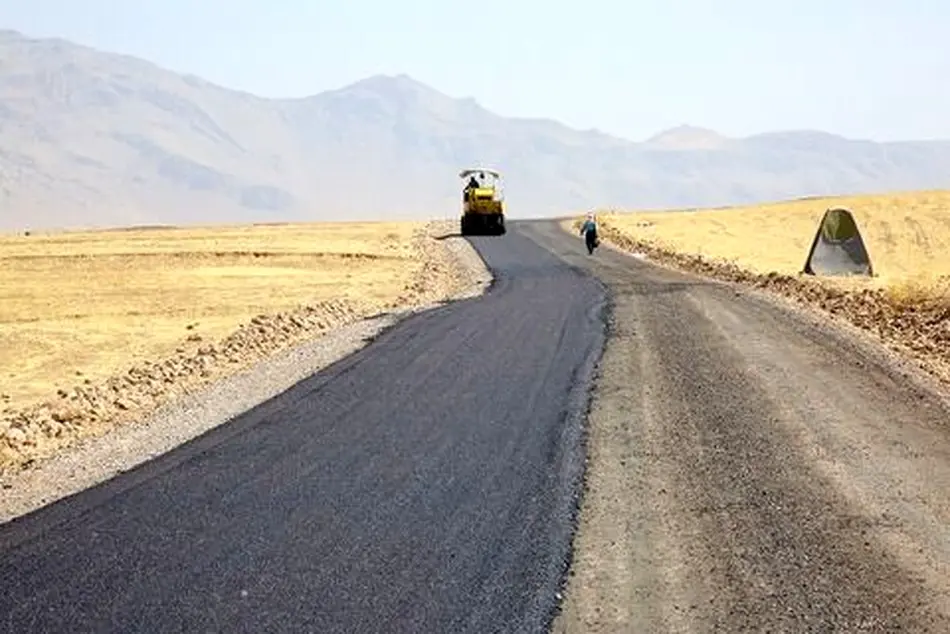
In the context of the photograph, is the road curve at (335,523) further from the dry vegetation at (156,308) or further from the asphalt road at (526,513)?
the dry vegetation at (156,308)

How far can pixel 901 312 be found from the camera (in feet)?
80.8

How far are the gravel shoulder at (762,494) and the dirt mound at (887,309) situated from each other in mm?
861

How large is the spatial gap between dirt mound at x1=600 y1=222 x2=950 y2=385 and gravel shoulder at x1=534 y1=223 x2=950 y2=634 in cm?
86

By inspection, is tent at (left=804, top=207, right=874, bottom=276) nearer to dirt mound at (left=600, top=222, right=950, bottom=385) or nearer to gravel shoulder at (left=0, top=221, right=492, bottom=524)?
dirt mound at (left=600, top=222, right=950, bottom=385)

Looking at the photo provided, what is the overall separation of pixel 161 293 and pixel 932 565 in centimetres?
3178

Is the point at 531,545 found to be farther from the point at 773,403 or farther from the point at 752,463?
Result: the point at 773,403

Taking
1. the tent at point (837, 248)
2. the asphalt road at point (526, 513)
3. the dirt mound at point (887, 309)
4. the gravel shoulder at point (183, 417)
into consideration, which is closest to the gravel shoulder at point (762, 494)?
the asphalt road at point (526, 513)

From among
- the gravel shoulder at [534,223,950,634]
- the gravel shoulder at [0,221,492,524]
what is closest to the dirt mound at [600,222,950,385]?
the gravel shoulder at [534,223,950,634]

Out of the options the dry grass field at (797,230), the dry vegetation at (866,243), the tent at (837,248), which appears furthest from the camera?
the dry grass field at (797,230)

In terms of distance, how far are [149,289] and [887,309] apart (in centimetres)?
2412

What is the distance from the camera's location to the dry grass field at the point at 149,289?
24906 mm

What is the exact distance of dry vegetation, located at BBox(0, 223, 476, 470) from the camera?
17.3 meters

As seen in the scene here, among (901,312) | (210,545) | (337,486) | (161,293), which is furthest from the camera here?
(161,293)

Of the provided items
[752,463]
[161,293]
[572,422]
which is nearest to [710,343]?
[572,422]
